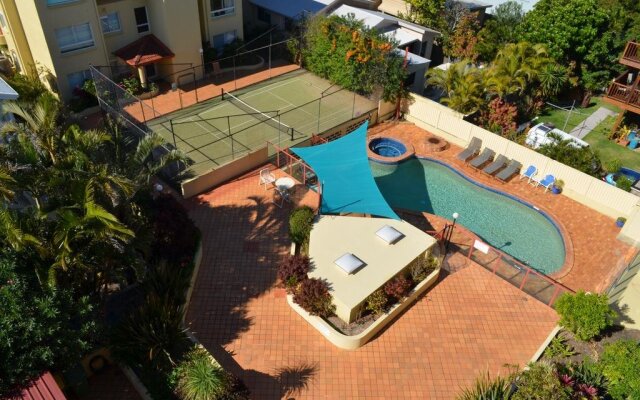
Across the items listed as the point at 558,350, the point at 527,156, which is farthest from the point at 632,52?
the point at 558,350

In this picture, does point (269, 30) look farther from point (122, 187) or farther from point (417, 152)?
point (122, 187)

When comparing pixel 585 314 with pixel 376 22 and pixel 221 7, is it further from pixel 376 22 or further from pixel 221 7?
pixel 221 7

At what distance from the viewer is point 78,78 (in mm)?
29703

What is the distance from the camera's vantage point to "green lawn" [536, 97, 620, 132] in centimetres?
3281

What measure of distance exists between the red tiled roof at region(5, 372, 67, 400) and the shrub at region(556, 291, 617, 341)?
16.5 m

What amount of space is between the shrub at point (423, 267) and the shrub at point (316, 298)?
12.3 feet

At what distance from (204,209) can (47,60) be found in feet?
46.9

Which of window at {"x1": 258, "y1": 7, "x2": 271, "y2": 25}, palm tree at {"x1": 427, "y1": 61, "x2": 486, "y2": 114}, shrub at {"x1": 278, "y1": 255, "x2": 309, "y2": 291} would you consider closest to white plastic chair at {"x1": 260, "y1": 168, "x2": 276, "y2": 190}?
shrub at {"x1": 278, "y1": 255, "x2": 309, "y2": 291}

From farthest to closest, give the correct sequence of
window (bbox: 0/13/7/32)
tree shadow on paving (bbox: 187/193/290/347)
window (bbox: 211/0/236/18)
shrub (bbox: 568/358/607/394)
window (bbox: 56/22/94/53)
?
1. window (bbox: 211/0/236/18)
2. window (bbox: 0/13/7/32)
3. window (bbox: 56/22/94/53)
4. tree shadow on paving (bbox: 187/193/290/347)
5. shrub (bbox: 568/358/607/394)

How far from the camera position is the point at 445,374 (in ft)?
55.7

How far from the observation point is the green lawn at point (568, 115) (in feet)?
108

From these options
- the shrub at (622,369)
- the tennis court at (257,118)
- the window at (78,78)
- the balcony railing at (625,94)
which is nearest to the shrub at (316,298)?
the shrub at (622,369)

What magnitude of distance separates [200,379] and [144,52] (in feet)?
75.2

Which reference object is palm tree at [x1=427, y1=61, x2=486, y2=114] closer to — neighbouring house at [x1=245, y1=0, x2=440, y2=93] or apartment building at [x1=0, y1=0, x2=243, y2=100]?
neighbouring house at [x1=245, y1=0, x2=440, y2=93]
